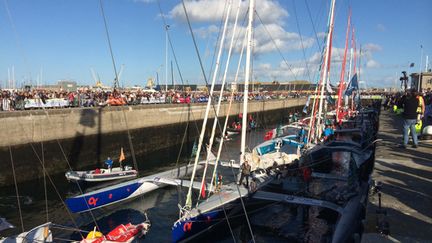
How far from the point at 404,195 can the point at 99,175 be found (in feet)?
48.8

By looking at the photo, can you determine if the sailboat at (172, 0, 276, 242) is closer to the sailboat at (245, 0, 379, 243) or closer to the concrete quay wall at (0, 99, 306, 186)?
the sailboat at (245, 0, 379, 243)

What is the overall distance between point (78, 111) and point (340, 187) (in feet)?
56.7

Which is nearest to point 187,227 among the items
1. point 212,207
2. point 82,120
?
point 212,207

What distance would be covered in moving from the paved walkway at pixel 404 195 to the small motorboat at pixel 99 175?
1286 cm

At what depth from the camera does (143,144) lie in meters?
28.6

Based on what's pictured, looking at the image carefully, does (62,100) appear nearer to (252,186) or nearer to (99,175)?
(99,175)

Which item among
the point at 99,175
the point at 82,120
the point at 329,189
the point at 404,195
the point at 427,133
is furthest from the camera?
the point at 82,120

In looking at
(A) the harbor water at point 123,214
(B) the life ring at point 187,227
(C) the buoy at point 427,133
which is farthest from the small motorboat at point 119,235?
(C) the buoy at point 427,133

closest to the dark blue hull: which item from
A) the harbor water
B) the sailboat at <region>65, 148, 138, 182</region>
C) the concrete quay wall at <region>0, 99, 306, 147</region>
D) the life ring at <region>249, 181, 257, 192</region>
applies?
the harbor water

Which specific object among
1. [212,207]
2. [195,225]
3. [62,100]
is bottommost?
[195,225]

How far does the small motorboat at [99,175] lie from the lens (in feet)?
59.0

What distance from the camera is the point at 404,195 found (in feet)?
24.9

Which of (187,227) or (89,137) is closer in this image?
(187,227)

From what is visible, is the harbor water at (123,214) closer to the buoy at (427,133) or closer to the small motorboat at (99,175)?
the small motorboat at (99,175)
